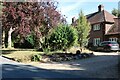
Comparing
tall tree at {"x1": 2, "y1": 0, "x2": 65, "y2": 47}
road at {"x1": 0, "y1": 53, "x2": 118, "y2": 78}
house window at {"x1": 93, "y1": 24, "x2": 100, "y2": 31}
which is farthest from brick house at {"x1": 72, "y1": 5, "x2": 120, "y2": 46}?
road at {"x1": 0, "y1": 53, "x2": 118, "y2": 78}

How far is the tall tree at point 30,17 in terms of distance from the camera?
81.3 ft

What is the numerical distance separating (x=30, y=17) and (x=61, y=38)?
172 inches

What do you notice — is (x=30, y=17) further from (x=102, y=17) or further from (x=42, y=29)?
(x=102, y=17)

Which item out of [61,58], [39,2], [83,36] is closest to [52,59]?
[61,58]

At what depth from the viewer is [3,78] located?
12227 mm

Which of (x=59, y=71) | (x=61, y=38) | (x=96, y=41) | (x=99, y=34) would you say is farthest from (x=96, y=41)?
(x=59, y=71)

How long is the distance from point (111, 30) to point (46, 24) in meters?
22.3

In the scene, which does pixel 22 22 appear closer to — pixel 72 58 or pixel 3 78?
pixel 72 58

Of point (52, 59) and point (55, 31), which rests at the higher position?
point (55, 31)

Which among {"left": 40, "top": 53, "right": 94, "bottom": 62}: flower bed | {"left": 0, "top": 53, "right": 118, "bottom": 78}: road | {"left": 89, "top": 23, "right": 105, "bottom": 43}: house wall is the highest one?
{"left": 89, "top": 23, "right": 105, "bottom": 43}: house wall

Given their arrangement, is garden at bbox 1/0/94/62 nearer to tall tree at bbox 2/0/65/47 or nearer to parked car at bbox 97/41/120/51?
tall tree at bbox 2/0/65/47

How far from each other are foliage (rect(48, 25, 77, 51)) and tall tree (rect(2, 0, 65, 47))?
1.16 metres

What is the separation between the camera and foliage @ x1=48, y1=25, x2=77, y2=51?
92.3ft

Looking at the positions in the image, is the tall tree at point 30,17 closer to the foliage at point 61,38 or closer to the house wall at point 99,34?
the foliage at point 61,38
